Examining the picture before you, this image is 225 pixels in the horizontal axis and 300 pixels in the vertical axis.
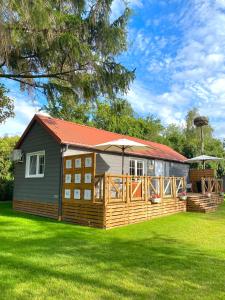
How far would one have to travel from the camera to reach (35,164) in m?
13.2

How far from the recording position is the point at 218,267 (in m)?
5.03

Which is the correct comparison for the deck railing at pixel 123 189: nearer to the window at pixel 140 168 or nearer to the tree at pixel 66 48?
the window at pixel 140 168

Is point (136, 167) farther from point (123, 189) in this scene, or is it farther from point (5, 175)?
point (5, 175)

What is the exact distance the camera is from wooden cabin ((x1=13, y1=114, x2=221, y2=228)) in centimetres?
962

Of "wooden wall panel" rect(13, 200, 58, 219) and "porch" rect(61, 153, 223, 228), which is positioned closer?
"porch" rect(61, 153, 223, 228)

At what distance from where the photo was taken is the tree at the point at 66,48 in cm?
730

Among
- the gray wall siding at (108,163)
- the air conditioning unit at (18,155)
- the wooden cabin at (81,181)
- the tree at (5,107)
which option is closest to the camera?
the wooden cabin at (81,181)

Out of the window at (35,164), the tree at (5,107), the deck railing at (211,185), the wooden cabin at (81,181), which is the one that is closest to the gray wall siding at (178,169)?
the deck railing at (211,185)

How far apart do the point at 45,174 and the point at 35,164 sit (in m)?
1.45

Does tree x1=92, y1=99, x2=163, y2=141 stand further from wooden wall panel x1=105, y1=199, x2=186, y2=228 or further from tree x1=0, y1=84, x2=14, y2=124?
wooden wall panel x1=105, y1=199, x2=186, y2=228

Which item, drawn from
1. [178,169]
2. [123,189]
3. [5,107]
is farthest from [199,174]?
[5,107]

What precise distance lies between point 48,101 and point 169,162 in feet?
34.8

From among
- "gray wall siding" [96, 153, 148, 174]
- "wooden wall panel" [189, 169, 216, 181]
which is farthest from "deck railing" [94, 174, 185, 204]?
"wooden wall panel" [189, 169, 216, 181]

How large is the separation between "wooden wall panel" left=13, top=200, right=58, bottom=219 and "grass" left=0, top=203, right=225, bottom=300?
2.36m
